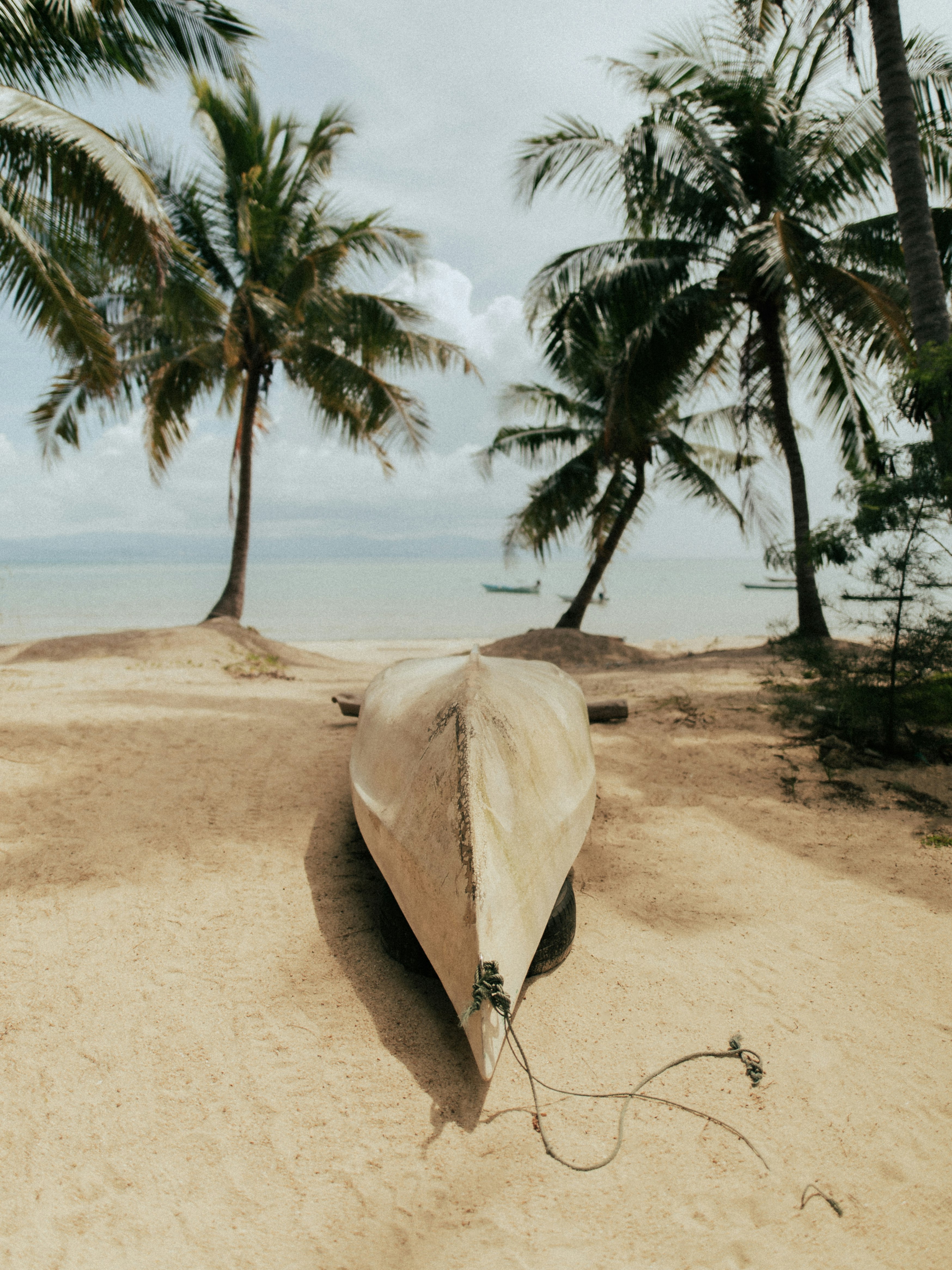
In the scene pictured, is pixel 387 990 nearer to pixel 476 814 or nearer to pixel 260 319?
pixel 476 814

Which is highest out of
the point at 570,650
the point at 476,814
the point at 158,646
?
the point at 476,814

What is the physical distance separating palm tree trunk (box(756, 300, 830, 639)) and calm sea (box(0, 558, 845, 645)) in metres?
0.33

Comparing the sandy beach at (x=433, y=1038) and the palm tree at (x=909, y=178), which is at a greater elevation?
the palm tree at (x=909, y=178)

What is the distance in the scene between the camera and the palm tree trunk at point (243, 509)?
12125 millimetres

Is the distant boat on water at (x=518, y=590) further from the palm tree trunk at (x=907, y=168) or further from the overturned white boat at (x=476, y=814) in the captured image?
the overturned white boat at (x=476, y=814)

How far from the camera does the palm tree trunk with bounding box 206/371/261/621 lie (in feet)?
39.8

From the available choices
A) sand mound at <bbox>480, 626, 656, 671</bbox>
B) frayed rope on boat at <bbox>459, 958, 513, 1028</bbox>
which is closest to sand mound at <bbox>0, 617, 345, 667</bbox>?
sand mound at <bbox>480, 626, 656, 671</bbox>

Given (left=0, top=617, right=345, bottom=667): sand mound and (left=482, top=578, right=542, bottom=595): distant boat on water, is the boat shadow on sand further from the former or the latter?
(left=482, top=578, right=542, bottom=595): distant boat on water

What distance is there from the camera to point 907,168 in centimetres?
653

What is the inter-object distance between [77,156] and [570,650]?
29.9ft

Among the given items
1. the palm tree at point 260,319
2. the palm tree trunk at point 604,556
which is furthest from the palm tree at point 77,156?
the palm tree trunk at point 604,556

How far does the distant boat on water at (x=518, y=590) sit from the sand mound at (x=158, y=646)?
23814 millimetres

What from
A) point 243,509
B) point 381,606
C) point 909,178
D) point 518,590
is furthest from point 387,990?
point 518,590

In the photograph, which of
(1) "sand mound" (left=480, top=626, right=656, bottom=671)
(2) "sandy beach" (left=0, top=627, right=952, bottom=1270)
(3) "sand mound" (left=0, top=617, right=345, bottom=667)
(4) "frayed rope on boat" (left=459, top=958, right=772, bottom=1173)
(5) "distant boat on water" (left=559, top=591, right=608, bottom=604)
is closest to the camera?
(2) "sandy beach" (left=0, top=627, right=952, bottom=1270)
